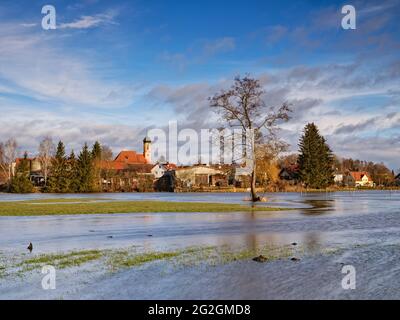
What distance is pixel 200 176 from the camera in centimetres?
13050

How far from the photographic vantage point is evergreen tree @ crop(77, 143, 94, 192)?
110562mm

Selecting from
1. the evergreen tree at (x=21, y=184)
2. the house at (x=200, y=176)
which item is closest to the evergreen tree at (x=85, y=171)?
the evergreen tree at (x=21, y=184)

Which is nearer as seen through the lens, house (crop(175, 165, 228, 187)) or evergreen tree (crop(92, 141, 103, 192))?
evergreen tree (crop(92, 141, 103, 192))

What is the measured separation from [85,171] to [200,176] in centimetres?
A: 3214

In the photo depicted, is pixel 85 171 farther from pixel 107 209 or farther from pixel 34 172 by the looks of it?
pixel 107 209

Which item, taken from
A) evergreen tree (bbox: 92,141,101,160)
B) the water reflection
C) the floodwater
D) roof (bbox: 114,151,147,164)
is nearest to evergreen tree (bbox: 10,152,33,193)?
evergreen tree (bbox: 92,141,101,160)

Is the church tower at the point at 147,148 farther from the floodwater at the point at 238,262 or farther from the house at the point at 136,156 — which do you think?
the floodwater at the point at 238,262

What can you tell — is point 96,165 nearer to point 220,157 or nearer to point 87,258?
point 220,157

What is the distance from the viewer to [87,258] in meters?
14.4

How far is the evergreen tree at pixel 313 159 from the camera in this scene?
109812 mm

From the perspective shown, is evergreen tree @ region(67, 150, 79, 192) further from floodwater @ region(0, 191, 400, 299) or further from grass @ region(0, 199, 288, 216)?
floodwater @ region(0, 191, 400, 299)

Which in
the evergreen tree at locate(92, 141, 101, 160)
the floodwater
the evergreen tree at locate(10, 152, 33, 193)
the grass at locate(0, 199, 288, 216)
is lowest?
the grass at locate(0, 199, 288, 216)

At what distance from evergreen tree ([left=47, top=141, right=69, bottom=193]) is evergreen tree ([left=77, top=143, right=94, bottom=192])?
9.99ft
